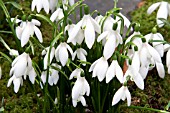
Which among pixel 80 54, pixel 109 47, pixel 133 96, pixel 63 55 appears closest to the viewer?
pixel 109 47

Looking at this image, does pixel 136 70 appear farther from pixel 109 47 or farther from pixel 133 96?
pixel 133 96

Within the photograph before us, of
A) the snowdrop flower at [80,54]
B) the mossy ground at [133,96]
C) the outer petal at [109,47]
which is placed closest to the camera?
the outer petal at [109,47]

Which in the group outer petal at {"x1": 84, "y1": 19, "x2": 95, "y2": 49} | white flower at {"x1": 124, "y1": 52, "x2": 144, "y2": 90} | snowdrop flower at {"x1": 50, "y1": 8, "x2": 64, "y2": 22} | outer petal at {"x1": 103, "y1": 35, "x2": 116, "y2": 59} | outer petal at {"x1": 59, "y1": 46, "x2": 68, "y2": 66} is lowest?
white flower at {"x1": 124, "y1": 52, "x2": 144, "y2": 90}

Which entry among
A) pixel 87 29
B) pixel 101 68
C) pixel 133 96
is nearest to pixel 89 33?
pixel 87 29

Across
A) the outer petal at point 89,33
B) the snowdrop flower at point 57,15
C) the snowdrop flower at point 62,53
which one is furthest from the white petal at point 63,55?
the snowdrop flower at point 57,15

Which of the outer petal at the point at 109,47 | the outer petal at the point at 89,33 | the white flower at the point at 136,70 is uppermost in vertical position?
the outer petal at the point at 89,33

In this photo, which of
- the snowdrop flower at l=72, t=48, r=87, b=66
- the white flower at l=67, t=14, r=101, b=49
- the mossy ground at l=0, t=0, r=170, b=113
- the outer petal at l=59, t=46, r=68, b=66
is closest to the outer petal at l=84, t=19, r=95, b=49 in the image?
the white flower at l=67, t=14, r=101, b=49

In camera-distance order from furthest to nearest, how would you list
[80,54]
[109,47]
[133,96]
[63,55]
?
[133,96] < [80,54] < [63,55] < [109,47]

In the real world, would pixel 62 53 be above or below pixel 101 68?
above

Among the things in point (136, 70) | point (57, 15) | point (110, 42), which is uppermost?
point (57, 15)

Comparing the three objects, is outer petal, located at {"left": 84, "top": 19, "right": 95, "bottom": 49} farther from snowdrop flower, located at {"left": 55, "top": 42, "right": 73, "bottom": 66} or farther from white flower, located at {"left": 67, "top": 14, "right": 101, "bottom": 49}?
snowdrop flower, located at {"left": 55, "top": 42, "right": 73, "bottom": 66}

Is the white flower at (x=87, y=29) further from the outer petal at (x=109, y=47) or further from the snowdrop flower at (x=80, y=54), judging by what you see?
the snowdrop flower at (x=80, y=54)

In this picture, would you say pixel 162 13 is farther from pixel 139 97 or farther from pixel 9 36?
pixel 9 36

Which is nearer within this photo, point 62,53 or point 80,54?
point 62,53
